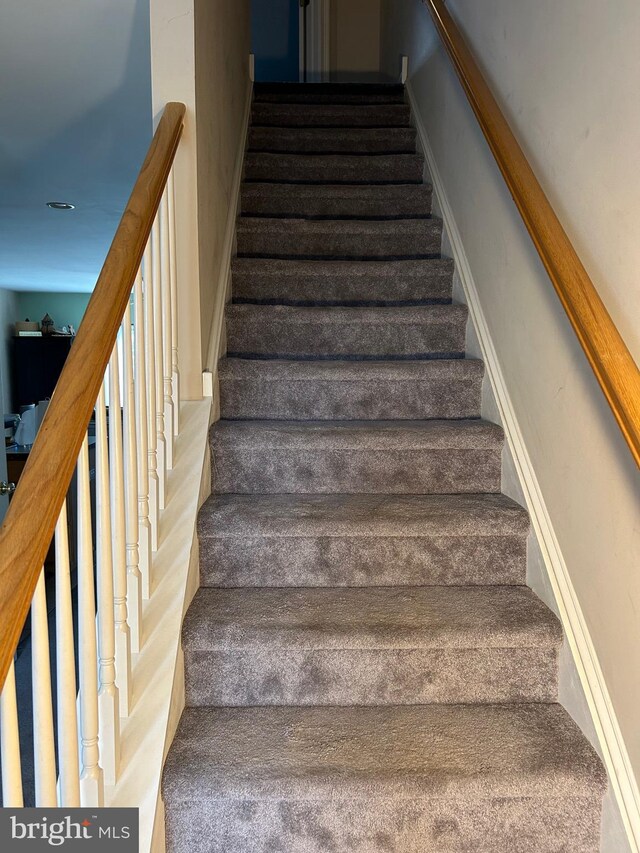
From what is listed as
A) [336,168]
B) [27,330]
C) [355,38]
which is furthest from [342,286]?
[27,330]

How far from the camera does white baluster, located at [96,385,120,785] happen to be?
109cm

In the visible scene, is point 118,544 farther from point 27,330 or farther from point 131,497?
point 27,330

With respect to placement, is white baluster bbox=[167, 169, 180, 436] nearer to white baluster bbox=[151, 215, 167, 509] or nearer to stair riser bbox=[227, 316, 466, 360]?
white baluster bbox=[151, 215, 167, 509]

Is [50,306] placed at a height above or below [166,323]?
above

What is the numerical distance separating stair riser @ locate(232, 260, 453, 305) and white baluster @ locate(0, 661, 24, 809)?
1950 millimetres

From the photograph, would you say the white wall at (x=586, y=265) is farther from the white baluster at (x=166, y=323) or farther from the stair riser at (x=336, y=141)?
the stair riser at (x=336, y=141)

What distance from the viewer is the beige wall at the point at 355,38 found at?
16.5 ft

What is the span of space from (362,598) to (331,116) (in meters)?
3.04

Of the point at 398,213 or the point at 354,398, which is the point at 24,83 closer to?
the point at 398,213

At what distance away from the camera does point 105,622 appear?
3.60ft

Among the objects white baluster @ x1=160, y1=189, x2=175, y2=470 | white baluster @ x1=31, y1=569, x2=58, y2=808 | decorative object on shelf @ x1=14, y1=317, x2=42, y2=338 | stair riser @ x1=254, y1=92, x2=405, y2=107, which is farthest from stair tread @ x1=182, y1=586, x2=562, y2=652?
decorative object on shelf @ x1=14, y1=317, x2=42, y2=338

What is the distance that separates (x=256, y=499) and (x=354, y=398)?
1.69 ft

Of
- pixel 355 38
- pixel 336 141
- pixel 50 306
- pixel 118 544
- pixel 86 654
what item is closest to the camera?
pixel 86 654

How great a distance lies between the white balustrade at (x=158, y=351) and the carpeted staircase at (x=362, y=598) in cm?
20
